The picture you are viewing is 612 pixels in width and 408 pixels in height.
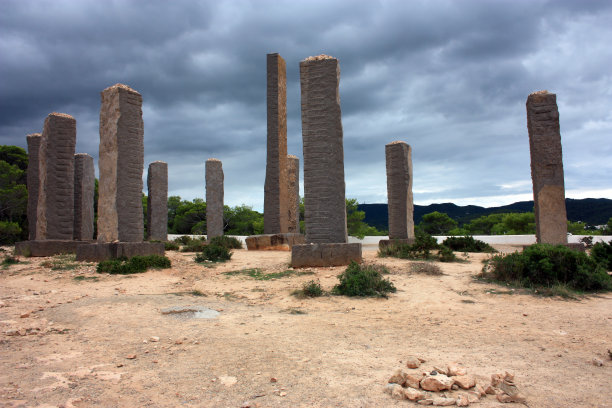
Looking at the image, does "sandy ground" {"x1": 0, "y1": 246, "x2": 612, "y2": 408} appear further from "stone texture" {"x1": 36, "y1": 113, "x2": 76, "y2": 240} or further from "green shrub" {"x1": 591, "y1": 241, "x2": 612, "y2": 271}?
"stone texture" {"x1": 36, "y1": 113, "x2": 76, "y2": 240}

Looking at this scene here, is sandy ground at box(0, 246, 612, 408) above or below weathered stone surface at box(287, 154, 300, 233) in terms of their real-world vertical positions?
below

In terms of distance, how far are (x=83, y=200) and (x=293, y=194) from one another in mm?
8030

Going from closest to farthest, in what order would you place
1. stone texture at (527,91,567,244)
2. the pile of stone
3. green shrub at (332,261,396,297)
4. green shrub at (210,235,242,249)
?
the pile of stone < green shrub at (332,261,396,297) < stone texture at (527,91,567,244) < green shrub at (210,235,242,249)

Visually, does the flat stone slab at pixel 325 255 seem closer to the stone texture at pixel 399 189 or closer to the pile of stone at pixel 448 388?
the stone texture at pixel 399 189

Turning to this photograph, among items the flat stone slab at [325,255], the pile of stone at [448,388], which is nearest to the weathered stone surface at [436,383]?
the pile of stone at [448,388]

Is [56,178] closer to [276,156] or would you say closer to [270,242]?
[270,242]

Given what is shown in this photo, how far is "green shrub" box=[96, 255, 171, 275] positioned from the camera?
8094 mm

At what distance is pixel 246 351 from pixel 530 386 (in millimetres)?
2307

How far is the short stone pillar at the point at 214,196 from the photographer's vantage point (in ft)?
59.3

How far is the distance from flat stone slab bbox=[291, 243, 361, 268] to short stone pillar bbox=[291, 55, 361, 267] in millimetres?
322

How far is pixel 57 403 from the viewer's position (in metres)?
2.58

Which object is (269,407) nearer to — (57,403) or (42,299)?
(57,403)

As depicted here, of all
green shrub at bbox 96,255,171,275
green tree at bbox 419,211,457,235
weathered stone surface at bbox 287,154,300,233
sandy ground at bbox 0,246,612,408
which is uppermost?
weathered stone surface at bbox 287,154,300,233

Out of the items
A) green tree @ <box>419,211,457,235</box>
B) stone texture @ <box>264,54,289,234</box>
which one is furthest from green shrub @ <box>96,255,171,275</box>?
green tree @ <box>419,211,457,235</box>
